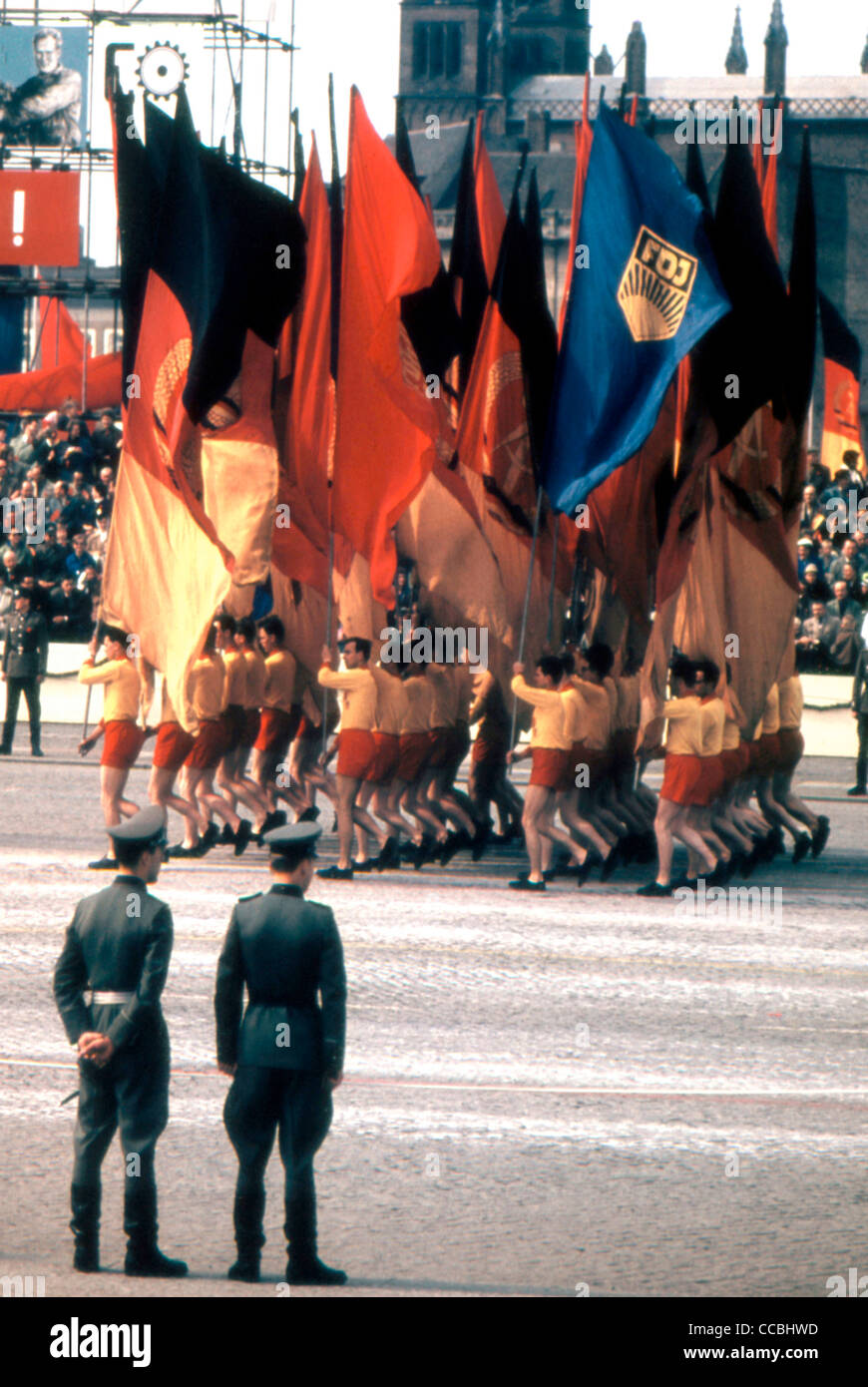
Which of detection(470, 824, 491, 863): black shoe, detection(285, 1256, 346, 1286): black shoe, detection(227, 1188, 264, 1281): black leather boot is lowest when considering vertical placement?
detection(470, 824, 491, 863): black shoe

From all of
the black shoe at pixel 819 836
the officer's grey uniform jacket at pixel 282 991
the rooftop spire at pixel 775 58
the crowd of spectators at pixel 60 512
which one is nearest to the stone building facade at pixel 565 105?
the rooftop spire at pixel 775 58

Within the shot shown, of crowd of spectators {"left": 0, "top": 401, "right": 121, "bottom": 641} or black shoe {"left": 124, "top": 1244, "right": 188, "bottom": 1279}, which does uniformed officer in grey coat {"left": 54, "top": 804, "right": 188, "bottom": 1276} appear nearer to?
black shoe {"left": 124, "top": 1244, "right": 188, "bottom": 1279}

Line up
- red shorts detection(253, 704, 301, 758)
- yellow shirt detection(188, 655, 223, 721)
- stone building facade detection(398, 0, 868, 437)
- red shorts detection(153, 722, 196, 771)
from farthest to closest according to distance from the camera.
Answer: stone building facade detection(398, 0, 868, 437), red shorts detection(253, 704, 301, 758), yellow shirt detection(188, 655, 223, 721), red shorts detection(153, 722, 196, 771)

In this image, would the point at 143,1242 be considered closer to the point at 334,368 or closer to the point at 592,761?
the point at 592,761

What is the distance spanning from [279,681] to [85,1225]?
35.5 feet

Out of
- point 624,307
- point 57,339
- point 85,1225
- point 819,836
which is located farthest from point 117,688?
point 57,339

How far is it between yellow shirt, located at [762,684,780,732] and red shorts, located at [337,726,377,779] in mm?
3245

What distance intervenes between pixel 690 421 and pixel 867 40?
310 ft

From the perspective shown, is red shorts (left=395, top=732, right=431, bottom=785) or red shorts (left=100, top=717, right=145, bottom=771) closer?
red shorts (left=100, top=717, right=145, bottom=771)

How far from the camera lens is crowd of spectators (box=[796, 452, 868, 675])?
79.6 feet

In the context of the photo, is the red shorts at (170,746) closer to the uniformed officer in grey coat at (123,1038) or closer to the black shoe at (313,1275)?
the uniformed officer in grey coat at (123,1038)

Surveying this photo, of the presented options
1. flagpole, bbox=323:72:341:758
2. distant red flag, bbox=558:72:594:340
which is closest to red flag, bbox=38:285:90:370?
flagpole, bbox=323:72:341:758

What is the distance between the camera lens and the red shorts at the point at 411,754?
1579cm

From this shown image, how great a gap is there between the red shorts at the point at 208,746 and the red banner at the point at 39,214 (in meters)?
18.7
